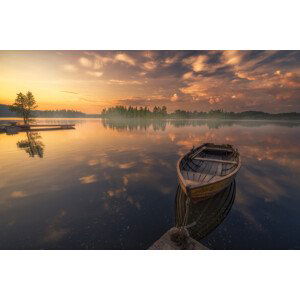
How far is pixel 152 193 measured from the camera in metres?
11.5

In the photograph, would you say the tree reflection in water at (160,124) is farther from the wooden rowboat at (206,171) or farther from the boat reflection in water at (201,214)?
the boat reflection in water at (201,214)

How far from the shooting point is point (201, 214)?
8.64m

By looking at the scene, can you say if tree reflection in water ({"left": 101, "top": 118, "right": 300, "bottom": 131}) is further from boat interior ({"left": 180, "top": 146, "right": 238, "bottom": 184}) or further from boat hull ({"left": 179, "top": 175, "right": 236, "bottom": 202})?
boat hull ({"left": 179, "top": 175, "right": 236, "bottom": 202})

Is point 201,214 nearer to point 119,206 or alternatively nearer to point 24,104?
point 119,206

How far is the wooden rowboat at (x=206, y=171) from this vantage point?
7.74 m

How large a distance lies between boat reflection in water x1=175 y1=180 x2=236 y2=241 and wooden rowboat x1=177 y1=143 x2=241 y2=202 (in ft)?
3.19

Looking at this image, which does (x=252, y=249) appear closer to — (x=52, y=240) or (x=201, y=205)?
(x=201, y=205)

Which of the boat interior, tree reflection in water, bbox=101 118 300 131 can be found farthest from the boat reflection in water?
tree reflection in water, bbox=101 118 300 131

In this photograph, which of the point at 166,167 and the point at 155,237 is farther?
the point at 166,167

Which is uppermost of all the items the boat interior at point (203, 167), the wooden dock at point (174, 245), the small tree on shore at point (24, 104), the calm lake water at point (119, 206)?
the small tree on shore at point (24, 104)

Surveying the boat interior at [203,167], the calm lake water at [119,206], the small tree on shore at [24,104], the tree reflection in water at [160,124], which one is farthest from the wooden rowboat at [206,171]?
the small tree on shore at [24,104]

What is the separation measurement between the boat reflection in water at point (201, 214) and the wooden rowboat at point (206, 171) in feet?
3.19

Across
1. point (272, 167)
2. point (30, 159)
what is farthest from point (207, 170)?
point (30, 159)

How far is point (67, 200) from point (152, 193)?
5258mm
